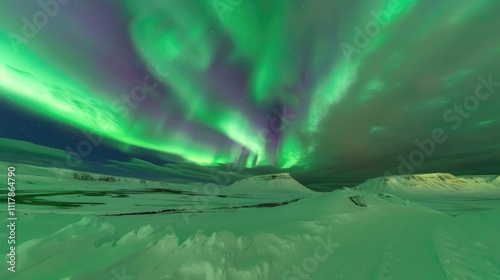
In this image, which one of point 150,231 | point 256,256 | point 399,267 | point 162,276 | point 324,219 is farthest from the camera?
point 324,219

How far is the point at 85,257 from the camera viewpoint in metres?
7.62

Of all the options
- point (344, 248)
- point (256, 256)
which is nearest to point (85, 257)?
point (256, 256)

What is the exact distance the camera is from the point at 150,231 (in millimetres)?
10281

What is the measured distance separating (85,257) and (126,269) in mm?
2130

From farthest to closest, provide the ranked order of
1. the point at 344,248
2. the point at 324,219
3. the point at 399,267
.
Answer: the point at 324,219 < the point at 344,248 < the point at 399,267

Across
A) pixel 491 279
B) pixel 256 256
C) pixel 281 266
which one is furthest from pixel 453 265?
pixel 256 256

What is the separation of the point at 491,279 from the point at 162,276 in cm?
939

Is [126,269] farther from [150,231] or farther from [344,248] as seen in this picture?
[344,248]

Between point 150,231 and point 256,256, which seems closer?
point 256,256

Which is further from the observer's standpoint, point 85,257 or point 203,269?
point 85,257

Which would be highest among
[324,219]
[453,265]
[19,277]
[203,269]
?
[324,219]

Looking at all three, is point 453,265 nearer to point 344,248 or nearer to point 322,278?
point 344,248

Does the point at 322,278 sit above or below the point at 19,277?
above

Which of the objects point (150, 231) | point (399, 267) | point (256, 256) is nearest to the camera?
point (399, 267)
